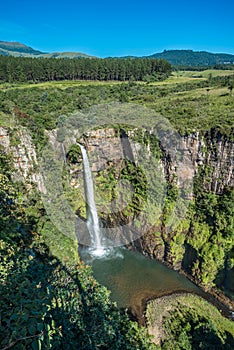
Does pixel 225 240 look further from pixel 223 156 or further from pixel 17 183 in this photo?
pixel 17 183

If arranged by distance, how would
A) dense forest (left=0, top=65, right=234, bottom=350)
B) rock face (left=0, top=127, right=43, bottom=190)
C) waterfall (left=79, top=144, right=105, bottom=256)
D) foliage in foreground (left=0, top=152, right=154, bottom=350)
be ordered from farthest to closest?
waterfall (left=79, top=144, right=105, bottom=256), rock face (left=0, top=127, right=43, bottom=190), dense forest (left=0, top=65, right=234, bottom=350), foliage in foreground (left=0, top=152, right=154, bottom=350)

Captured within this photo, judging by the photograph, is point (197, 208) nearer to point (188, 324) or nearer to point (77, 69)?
point (188, 324)

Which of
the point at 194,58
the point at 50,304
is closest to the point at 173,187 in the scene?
the point at 50,304

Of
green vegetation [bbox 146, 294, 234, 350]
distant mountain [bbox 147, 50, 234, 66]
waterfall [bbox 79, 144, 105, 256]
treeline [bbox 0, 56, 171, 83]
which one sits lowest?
green vegetation [bbox 146, 294, 234, 350]

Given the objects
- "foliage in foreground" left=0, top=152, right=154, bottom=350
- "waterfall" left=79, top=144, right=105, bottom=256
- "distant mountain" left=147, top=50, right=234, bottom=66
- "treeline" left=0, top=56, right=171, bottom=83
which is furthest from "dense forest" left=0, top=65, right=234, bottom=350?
"distant mountain" left=147, top=50, right=234, bottom=66

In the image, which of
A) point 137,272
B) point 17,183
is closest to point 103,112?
point 17,183

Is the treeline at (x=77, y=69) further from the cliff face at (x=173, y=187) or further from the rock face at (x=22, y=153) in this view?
the rock face at (x=22, y=153)

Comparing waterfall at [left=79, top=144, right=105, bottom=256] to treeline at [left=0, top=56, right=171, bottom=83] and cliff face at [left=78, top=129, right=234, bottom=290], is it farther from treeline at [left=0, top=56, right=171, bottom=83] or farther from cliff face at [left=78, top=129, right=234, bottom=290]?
treeline at [left=0, top=56, right=171, bottom=83]
